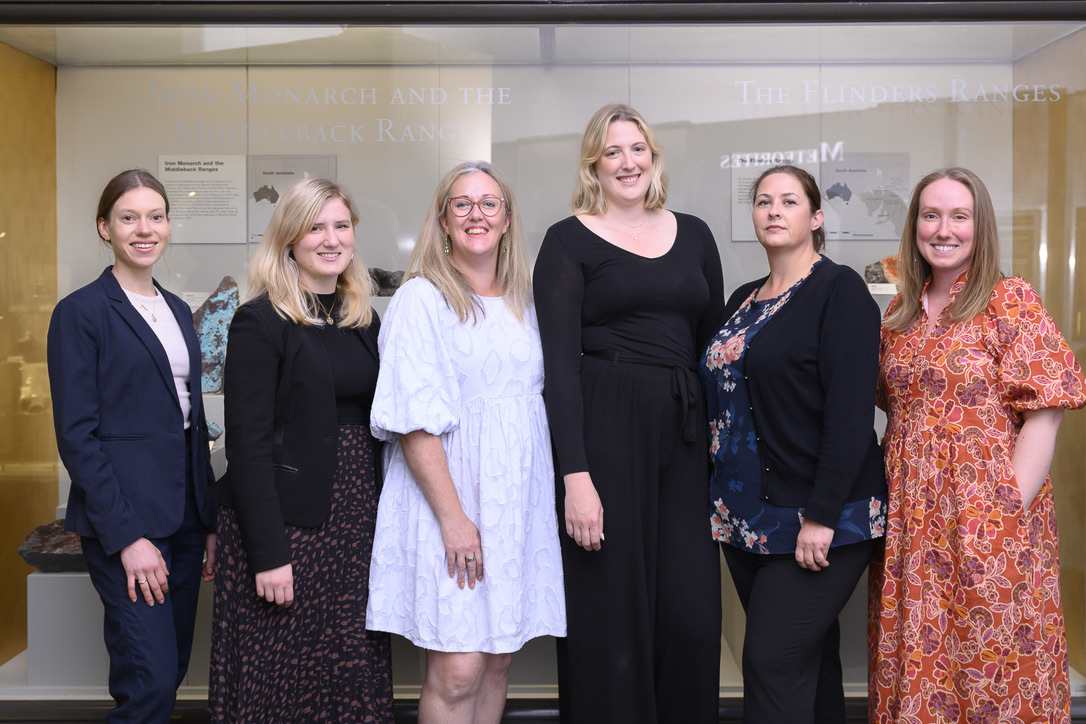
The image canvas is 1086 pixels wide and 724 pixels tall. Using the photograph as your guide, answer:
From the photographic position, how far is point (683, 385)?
240 centimetres

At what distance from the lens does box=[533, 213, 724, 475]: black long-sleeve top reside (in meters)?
2.37

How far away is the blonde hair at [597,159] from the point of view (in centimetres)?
251

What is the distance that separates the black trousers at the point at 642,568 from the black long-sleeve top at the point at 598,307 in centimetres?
7

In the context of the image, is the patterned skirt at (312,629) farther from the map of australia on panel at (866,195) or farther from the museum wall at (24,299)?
the map of australia on panel at (866,195)

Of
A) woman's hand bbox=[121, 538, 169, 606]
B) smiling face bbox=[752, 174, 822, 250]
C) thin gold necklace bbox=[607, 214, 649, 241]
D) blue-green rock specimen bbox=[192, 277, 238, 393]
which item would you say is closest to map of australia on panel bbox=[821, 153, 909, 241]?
smiling face bbox=[752, 174, 822, 250]

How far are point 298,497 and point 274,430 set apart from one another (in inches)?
7.5

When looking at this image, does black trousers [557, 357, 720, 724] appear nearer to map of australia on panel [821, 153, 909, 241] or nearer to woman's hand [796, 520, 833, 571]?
woman's hand [796, 520, 833, 571]

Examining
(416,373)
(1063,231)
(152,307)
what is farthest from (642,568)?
(1063,231)

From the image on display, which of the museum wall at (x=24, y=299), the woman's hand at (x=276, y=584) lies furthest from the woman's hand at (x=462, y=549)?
the museum wall at (x=24, y=299)

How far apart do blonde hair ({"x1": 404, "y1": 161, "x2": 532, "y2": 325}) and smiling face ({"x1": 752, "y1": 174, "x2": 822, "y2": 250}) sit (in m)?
0.71

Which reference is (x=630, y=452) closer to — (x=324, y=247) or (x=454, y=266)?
(x=454, y=266)

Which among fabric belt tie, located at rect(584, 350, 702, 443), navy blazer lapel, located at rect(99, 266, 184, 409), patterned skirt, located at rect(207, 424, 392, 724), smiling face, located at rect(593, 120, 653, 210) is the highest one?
smiling face, located at rect(593, 120, 653, 210)

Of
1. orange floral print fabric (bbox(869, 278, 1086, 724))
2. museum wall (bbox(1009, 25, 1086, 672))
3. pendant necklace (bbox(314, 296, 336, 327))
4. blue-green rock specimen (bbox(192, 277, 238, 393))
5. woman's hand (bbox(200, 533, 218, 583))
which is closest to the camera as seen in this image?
orange floral print fabric (bbox(869, 278, 1086, 724))

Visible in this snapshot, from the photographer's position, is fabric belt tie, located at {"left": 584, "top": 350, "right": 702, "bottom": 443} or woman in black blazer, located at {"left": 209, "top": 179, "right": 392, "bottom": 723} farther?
fabric belt tie, located at {"left": 584, "top": 350, "right": 702, "bottom": 443}
